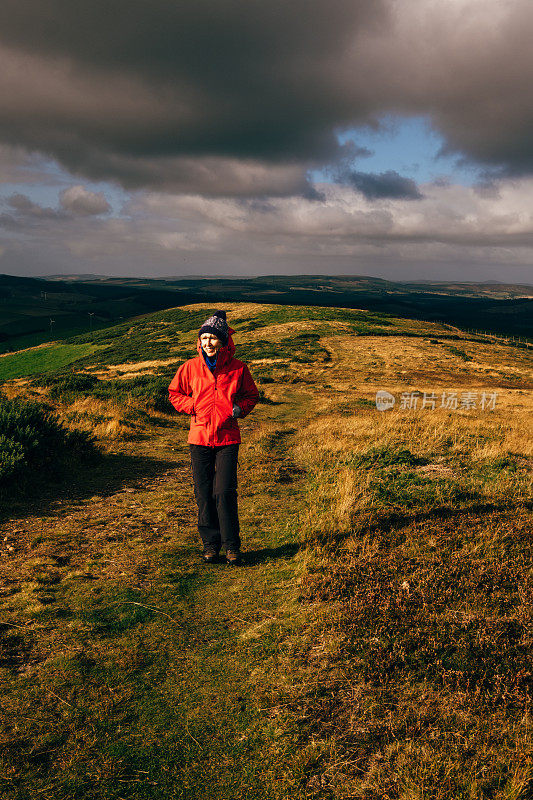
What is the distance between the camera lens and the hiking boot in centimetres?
537

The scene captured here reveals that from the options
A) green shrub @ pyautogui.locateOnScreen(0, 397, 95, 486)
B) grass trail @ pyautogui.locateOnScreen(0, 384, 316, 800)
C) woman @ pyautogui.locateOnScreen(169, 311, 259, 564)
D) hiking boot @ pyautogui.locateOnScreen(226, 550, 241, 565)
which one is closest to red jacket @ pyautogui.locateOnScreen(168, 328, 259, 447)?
woman @ pyautogui.locateOnScreen(169, 311, 259, 564)

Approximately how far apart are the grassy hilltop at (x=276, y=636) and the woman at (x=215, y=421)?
56 centimetres

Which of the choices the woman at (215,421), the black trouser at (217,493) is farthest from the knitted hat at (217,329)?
the black trouser at (217,493)

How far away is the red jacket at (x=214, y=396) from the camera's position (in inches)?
207

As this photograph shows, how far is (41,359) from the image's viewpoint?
76.9m

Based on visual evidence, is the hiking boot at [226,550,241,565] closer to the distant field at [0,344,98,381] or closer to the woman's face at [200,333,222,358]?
the woman's face at [200,333,222,358]

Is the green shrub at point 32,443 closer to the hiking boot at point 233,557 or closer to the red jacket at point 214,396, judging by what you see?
the red jacket at point 214,396

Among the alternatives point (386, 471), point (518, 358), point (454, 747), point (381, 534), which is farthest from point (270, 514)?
point (518, 358)

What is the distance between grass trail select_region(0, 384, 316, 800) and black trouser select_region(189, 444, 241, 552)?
0.40 metres

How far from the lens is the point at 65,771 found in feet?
8.79

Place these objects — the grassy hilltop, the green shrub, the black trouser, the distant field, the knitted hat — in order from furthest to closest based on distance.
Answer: the distant field < the green shrub < the black trouser < the knitted hat < the grassy hilltop

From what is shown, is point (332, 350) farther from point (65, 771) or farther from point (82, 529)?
point (65, 771)

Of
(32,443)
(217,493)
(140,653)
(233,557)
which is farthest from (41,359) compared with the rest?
(140,653)

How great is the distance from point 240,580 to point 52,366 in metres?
75.2
